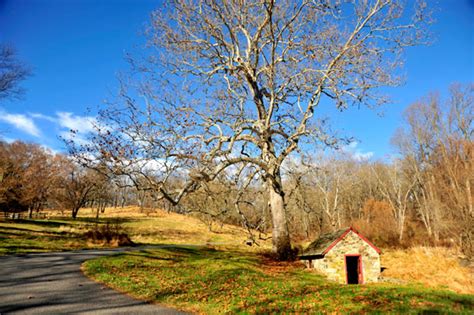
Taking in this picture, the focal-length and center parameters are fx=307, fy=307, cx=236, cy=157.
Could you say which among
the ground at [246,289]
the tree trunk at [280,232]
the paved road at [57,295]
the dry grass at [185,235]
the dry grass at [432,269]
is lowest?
the dry grass at [432,269]

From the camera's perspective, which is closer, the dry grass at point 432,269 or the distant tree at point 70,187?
the dry grass at point 432,269

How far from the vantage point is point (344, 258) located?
18.5m

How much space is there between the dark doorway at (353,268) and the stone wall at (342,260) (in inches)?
24.1

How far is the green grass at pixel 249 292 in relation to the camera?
308 inches

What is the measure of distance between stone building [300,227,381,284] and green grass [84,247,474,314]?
4.80 m

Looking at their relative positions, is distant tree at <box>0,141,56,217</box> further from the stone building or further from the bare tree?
the bare tree

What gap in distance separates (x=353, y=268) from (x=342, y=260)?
3142 millimetres

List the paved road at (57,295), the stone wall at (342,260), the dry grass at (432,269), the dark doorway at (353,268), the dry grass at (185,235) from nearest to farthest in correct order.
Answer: the paved road at (57,295) → the stone wall at (342,260) → the dry grass at (432,269) → the dark doorway at (353,268) → the dry grass at (185,235)

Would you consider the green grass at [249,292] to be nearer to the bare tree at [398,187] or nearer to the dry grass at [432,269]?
the dry grass at [432,269]

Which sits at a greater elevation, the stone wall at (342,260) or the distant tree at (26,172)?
the distant tree at (26,172)

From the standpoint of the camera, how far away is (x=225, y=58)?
16.6m

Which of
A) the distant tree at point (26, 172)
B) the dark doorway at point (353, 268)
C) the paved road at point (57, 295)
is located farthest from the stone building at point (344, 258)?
the distant tree at point (26, 172)

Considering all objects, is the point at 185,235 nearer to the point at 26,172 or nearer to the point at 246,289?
the point at 26,172

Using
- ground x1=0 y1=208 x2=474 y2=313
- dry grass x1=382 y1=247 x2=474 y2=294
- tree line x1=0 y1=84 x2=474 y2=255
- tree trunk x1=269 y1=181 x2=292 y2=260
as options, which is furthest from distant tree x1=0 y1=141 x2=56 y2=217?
dry grass x1=382 y1=247 x2=474 y2=294
